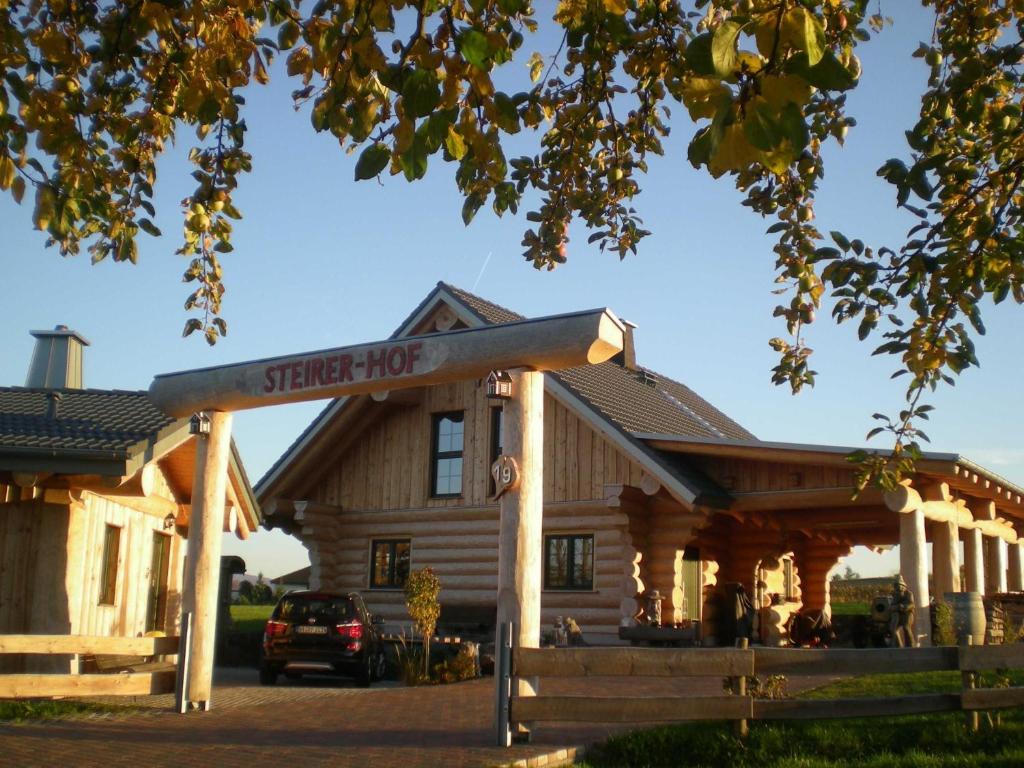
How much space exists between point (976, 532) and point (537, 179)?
16.9 meters

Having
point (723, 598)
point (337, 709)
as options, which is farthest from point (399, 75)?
point (723, 598)

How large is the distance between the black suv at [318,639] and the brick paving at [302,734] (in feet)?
8.27

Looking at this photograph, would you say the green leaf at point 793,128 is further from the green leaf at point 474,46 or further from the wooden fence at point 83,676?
the wooden fence at point 83,676

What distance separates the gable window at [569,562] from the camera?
71.2ft

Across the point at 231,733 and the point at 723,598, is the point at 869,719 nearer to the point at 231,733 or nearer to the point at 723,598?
the point at 231,733

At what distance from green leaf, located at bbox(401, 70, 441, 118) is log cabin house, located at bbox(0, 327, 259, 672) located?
35.9 feet

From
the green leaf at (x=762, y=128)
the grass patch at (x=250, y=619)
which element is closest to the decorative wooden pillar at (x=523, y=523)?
the green leaf at (x=762, y=128)

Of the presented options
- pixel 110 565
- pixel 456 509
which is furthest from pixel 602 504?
pixel 110 565

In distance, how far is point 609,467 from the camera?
21375 mm

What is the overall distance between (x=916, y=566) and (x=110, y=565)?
43.2 feet

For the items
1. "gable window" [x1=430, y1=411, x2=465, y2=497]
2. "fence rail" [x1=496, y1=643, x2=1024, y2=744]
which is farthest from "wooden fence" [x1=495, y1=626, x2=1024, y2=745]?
"gable window" [x1=430, y1=411, x2=465, y2=497]

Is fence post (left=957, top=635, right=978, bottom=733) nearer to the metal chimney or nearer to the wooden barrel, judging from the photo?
the wooden barrel

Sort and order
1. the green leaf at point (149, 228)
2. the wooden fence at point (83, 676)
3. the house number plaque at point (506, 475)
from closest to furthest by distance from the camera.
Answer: the green leaf at point (149, 228) < the house number plaque at point (506, 475) < the wooden fence at point (83, 676)

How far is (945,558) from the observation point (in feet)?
67.7
